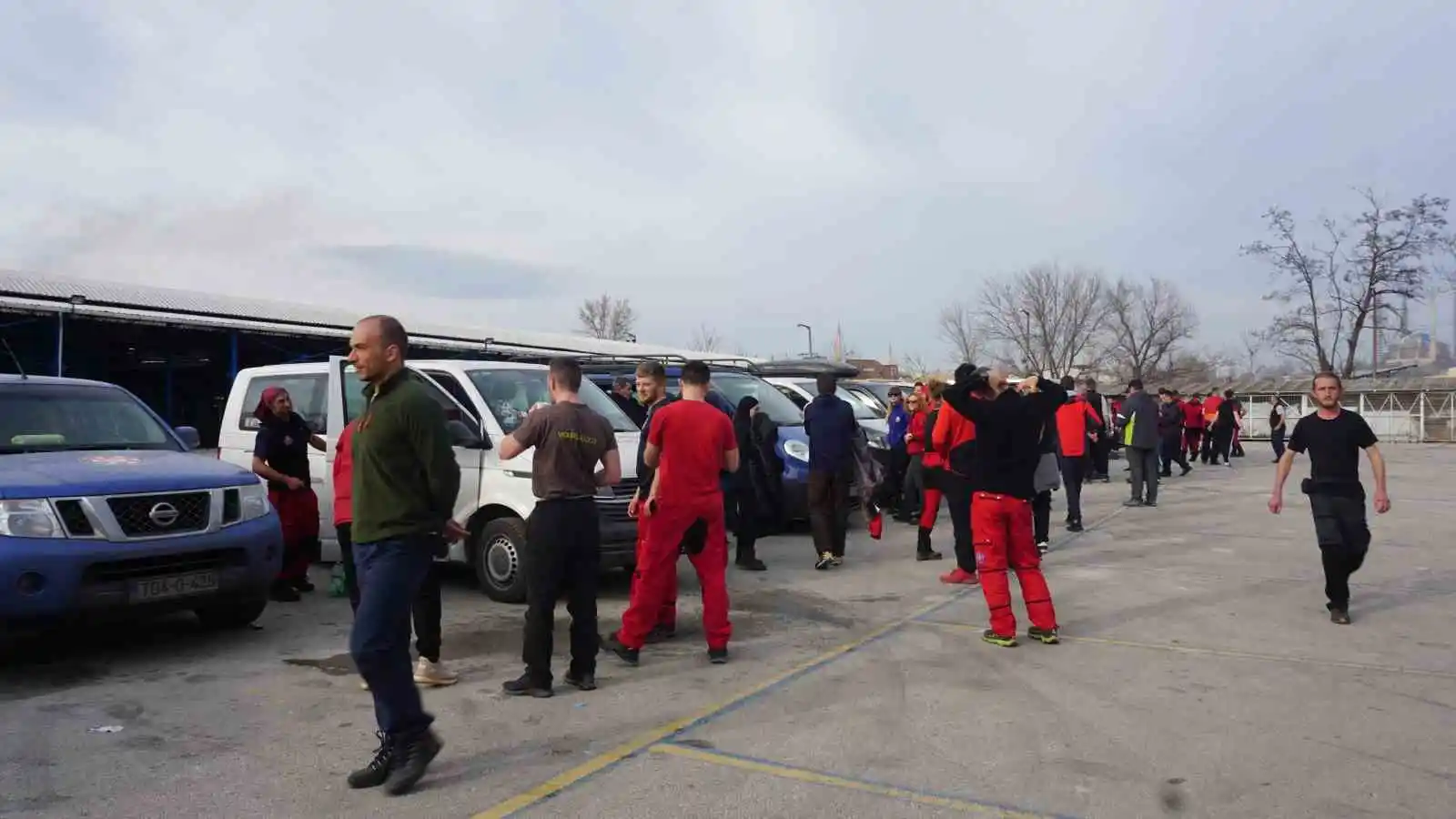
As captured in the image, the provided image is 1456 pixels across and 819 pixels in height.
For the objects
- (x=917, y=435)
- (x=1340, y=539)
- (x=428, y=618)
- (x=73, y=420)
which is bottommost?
(x=428, y=618)

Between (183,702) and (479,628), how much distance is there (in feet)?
6.72

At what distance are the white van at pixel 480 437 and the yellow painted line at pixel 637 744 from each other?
193 cm

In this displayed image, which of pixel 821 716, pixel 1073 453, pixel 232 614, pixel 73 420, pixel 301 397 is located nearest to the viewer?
pixel 821 716

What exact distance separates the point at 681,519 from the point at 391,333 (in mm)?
2354

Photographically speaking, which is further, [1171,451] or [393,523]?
[1171,451]

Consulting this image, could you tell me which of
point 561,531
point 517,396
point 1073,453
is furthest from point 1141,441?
point 561,531

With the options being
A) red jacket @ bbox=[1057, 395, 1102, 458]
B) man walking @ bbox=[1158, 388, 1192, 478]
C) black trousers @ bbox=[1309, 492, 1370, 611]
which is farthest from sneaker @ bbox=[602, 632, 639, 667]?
man walking @ bbox=[1158, 388, 1192, 478]

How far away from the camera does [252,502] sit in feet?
22.2

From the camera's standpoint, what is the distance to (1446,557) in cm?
973

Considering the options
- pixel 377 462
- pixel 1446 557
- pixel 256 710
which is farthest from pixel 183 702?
pixel 1446 557

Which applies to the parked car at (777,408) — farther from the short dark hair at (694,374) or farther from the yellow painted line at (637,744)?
the yellow painted line at (637,744)

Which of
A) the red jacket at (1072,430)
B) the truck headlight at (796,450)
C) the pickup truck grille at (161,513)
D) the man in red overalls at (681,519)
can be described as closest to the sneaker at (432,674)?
the man in red overalls at (681,519)

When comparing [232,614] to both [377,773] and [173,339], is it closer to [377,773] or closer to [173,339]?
[377,773]

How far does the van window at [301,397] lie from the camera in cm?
910
